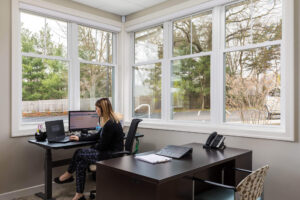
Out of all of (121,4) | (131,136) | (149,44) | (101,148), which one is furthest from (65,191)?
(121,4)

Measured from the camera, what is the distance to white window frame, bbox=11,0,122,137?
3157 mm

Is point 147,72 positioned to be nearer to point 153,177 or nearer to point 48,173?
point 48,173

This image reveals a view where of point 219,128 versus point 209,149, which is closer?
point 209,149

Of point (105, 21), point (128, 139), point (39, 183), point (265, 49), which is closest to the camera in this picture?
point (265, 49)

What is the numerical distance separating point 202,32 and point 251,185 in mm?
2488

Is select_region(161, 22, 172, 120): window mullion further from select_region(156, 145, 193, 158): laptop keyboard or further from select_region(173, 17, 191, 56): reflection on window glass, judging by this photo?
select_region(156, 145, 193, 158): laptop keyboard

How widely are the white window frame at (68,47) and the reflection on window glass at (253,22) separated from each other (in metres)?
2.11

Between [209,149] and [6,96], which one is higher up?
[6,96]

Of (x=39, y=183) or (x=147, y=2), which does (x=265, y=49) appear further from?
(x=39, y=183)

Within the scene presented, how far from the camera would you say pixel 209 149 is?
2.63m

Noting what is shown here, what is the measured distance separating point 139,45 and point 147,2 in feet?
2.74

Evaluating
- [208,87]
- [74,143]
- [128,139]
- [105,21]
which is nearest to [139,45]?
[105,21]

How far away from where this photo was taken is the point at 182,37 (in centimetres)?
381

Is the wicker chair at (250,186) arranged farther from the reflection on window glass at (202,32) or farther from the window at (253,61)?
the reflection on window glass at (202,32)
